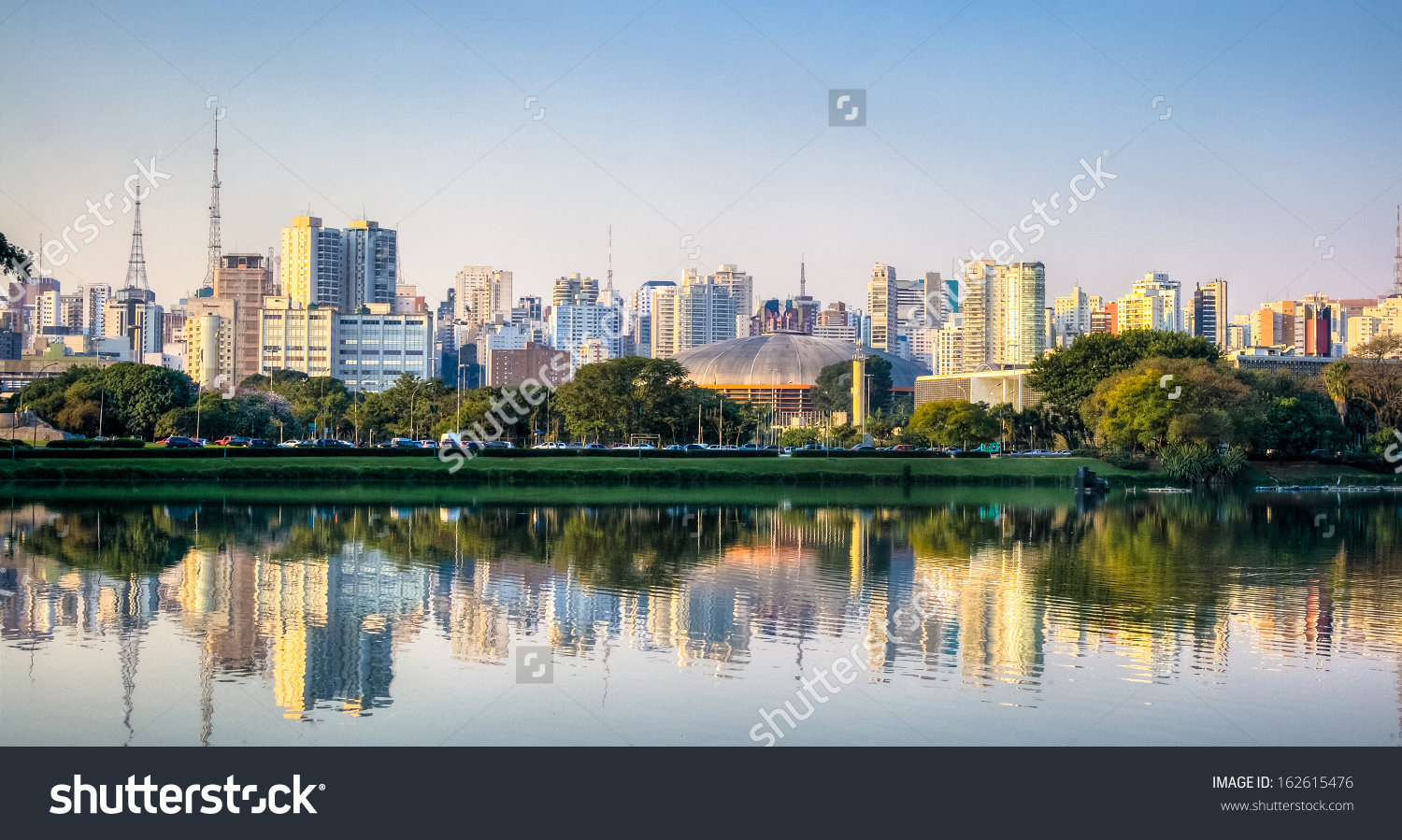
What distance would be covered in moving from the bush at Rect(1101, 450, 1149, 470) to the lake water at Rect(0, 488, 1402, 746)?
34.9m

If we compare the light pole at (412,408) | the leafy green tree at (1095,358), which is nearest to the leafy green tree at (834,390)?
the leafy green tree at (1095,358)

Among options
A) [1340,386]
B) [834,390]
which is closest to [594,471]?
[1340,386]

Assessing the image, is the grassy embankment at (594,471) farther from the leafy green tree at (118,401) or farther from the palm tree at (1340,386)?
the leafy green tree at (118,401)

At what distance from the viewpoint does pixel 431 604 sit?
68.4 feet

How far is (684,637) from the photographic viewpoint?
18.1 m

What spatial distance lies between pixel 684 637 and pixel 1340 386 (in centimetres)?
7526

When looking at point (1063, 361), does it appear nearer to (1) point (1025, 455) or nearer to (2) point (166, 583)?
(1) point (1025, 455)

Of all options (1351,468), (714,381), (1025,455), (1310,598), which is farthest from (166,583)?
(714,381)

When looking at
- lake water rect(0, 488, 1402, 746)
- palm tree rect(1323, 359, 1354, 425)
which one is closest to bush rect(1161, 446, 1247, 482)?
palm tree rect(1323, 359, 1354, 425)

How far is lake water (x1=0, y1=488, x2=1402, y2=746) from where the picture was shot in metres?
13.3

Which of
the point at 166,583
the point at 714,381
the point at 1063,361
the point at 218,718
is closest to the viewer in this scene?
the point at 218,718

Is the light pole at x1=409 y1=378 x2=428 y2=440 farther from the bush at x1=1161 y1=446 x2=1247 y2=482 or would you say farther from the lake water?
the lake water

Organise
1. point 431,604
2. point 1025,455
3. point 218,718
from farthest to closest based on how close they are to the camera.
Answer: point 1025,455 → point 431,604 → point 218,718
